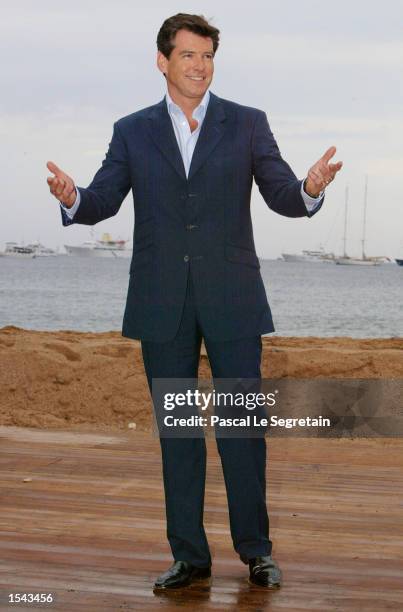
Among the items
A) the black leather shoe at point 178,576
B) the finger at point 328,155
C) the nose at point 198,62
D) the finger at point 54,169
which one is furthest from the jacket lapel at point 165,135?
the black leather shoe at point 178,576

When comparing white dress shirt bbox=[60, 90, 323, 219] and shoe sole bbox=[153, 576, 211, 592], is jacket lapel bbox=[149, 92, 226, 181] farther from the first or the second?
shoe sole bbox=[153, 576, 211, 592]

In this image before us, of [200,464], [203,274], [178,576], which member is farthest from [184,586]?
[203,274]

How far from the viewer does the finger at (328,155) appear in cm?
312

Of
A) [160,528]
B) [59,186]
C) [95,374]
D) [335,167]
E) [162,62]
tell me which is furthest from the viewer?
[95,374]

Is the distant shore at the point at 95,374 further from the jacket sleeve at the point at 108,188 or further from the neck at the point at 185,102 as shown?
the neck at the point at 185,102

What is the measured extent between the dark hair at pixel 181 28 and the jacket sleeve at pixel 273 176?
30 cm

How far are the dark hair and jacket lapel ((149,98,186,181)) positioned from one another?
0.64 feet

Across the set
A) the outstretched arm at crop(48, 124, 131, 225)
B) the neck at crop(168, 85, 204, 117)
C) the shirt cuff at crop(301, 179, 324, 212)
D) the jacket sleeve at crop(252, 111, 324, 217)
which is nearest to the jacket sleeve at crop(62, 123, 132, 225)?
the outstretched arm at crop(48, 124, 131, 225)

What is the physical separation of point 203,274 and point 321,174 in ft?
1.52

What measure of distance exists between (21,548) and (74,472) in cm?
133

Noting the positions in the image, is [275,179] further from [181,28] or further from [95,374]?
[95,374]

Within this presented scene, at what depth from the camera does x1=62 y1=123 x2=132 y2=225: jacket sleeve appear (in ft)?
11.0

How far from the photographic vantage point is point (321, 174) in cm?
313

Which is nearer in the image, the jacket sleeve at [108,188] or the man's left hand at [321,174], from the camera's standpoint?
the man's left hand at [321,174]
